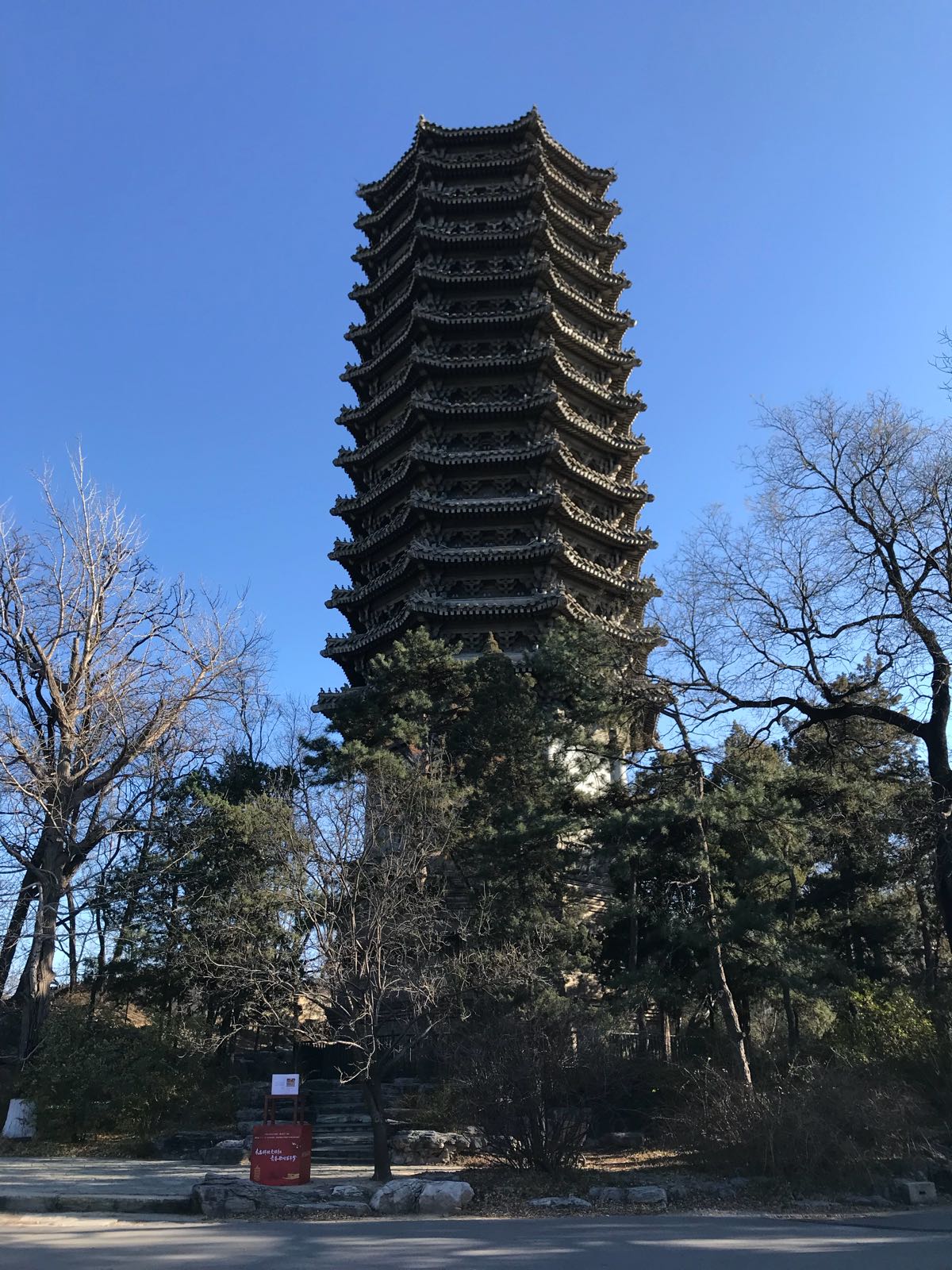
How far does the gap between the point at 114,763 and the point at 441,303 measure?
1469 cm

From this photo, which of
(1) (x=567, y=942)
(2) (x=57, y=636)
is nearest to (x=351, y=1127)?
(1) (x=567, y=942)

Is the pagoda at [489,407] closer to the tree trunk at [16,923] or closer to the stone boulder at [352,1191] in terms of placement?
the tree trunk at [16,923]

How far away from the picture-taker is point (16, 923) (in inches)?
727

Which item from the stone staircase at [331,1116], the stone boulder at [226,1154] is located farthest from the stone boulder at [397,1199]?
the stone boulder at [226,1154]

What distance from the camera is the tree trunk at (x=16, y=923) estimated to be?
17625mm

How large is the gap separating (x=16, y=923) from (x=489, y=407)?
1540 cm

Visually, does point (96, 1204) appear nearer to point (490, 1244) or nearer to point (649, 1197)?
point (490, 1244)

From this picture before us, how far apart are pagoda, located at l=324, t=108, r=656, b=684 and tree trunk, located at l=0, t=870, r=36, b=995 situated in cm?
812

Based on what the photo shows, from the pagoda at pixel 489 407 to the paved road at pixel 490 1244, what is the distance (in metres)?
13.1

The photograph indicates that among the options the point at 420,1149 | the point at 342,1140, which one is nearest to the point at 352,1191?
the point at 420,1149

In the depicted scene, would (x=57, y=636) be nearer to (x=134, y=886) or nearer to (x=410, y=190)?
(x=134, y=886)

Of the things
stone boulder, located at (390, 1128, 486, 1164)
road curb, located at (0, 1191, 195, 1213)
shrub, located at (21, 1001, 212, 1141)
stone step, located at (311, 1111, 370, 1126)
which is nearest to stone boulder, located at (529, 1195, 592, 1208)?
road curb, located at (0, 1191, 195, 1213)

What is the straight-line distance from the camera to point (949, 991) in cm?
1223

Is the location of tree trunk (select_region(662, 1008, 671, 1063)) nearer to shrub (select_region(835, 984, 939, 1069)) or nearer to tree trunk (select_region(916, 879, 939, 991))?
shrub (select_region(835, 984, 939, 1069))
